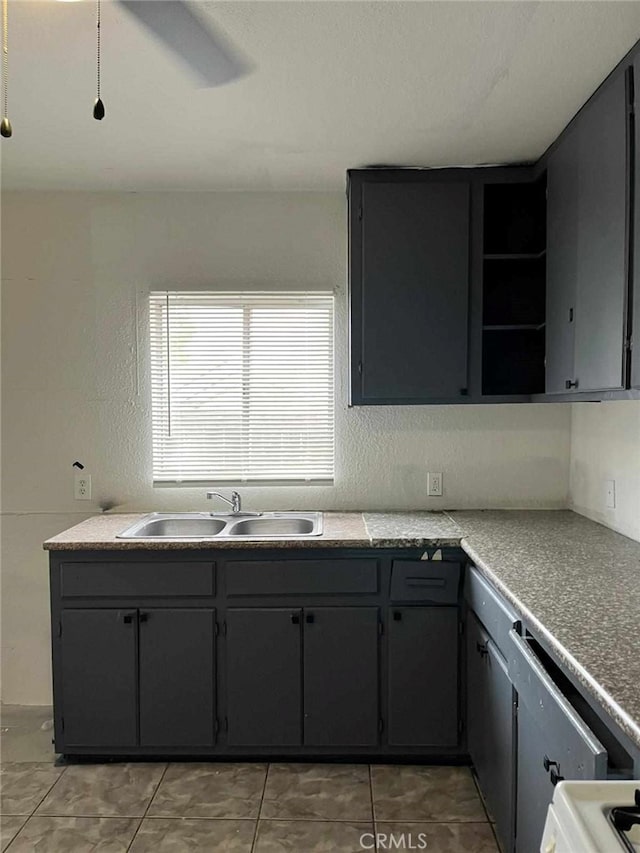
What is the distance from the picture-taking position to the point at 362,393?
269 cm

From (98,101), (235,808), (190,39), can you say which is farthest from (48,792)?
(190,39)

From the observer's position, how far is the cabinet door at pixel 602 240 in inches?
69.5

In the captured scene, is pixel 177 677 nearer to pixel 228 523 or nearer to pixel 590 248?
pixel 228 523

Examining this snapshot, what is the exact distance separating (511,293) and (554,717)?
1982mm

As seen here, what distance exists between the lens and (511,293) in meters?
2.81

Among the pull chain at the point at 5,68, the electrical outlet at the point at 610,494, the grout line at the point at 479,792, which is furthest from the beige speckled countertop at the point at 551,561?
the pull chain at the point at 5,68

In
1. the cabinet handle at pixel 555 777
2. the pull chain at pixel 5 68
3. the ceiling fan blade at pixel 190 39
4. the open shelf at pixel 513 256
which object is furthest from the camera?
the open shelf at pixel 513 256

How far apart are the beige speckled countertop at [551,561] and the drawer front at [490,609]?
78 millimetres

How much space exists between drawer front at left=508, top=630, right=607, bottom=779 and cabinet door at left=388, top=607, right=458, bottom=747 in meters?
0.66

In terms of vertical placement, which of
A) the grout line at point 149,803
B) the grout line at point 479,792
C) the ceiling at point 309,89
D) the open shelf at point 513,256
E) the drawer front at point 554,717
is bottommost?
the grout line at point 149,803

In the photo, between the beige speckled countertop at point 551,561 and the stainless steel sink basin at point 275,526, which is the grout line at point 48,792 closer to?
the beige speckled countertop at point 551,561

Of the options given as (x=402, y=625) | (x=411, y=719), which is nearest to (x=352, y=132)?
(x=402, y=625)

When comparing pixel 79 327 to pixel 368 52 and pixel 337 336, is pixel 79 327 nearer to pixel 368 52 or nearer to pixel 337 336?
pixel 337 336

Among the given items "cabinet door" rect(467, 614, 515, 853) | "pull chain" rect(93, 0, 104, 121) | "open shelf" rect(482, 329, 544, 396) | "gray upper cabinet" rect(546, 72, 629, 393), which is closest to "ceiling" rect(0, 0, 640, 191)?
"pull chain" rect(93, 0, 104, 121)
